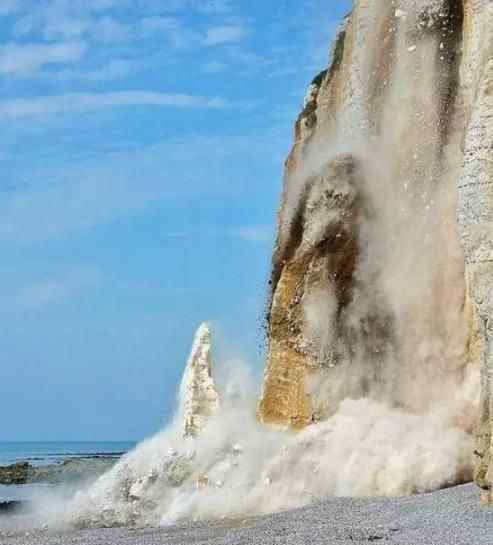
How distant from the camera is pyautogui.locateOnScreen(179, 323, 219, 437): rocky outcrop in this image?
23.1 meters

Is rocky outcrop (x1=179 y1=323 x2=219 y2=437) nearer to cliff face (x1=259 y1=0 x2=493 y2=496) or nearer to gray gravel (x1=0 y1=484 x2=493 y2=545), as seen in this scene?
cliff face (x1=259 y1=0 x2=493 y2=496)

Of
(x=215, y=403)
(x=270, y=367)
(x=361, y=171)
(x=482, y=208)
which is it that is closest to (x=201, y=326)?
(x=215, y=403)

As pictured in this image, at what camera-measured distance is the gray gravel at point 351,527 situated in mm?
12391

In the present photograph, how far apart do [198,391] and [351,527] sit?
1048 cm

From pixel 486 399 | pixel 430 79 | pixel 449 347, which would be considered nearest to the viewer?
pixel 486 399

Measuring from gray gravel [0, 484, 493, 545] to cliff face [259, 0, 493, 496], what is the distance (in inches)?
107

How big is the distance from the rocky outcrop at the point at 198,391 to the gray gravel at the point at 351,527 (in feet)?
19.8

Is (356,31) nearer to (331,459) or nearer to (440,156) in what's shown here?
(440,156)

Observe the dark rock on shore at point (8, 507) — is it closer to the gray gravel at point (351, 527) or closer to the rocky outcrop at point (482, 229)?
the gray gravel at point (351, 527)

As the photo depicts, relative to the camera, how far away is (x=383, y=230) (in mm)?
19812

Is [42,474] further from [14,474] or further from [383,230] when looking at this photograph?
[383,230]

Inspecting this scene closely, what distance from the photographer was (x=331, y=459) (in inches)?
712

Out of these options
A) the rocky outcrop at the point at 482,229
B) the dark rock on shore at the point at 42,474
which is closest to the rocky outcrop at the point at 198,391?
the rocky outcrop at the point at 482,229

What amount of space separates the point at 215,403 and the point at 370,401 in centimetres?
505
